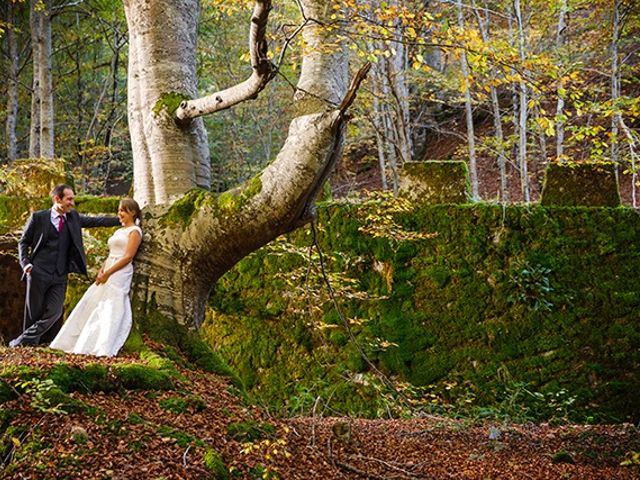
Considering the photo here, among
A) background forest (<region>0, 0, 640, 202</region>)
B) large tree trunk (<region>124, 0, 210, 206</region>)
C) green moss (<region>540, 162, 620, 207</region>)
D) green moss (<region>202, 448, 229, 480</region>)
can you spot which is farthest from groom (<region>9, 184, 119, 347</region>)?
background forest (<region>0, 0, 640, 202</region>)

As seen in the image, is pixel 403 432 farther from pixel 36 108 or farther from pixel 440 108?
pixel 440 108

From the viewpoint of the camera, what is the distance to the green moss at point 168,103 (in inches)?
209

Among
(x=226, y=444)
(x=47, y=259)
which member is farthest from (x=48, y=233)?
(x=226, y=444)

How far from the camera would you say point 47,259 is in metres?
5.55

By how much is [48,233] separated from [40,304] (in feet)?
2.20

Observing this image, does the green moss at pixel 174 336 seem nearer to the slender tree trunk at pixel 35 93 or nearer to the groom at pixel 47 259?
the groom at pixel 47 259

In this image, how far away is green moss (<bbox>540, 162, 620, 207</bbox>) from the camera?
25.5 feet

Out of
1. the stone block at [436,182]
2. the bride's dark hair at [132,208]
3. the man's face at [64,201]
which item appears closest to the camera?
the bride's dark hair at [132,208]

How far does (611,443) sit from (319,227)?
14.7 ft

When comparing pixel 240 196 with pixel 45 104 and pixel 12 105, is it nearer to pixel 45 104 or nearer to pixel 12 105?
pixel 45 104

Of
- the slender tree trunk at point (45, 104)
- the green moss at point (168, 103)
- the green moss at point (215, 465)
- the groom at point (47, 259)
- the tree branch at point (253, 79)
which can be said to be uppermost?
the slender tree trunk at point (45, 104)

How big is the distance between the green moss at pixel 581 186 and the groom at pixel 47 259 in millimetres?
5873

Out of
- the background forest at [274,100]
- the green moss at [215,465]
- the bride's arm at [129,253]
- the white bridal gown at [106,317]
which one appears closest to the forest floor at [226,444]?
the green moss at [215,465]

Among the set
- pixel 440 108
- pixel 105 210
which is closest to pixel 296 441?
pixel 105 210
